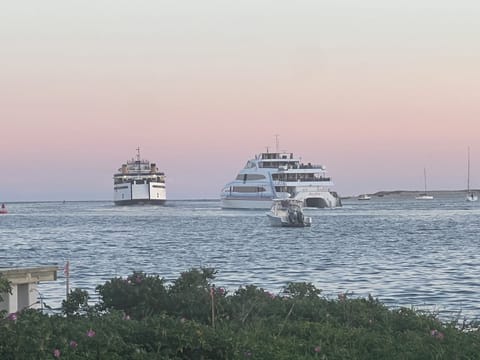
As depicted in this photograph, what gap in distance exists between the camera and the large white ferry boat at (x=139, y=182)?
18975 cm

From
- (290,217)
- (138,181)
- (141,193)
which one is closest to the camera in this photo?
(290,217)

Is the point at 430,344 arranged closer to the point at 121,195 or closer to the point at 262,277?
the point at 262,277

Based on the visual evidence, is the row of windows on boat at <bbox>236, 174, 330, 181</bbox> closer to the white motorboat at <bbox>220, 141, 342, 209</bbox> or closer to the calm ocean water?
the white motorboat at <bbox>220, 141, 342, 209</bbox>

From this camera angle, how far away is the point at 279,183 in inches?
5064

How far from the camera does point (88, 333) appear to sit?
9945mm

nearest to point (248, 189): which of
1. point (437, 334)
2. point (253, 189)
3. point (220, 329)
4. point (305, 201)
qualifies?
point (253, 189)

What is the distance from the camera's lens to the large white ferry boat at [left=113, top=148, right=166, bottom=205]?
190 meters

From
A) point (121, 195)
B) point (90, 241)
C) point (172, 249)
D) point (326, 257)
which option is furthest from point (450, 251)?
point (121, 195)

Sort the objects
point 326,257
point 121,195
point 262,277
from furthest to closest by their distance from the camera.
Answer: point 121,195 < point 326,257 < point 262,277

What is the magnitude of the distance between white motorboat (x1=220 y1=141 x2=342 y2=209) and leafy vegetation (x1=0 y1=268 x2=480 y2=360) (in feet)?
368

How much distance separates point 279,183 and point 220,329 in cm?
11788

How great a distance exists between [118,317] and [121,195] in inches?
7448

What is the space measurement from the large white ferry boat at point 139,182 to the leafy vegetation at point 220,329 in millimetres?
175457

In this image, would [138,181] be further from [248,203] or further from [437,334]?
[437,334]
